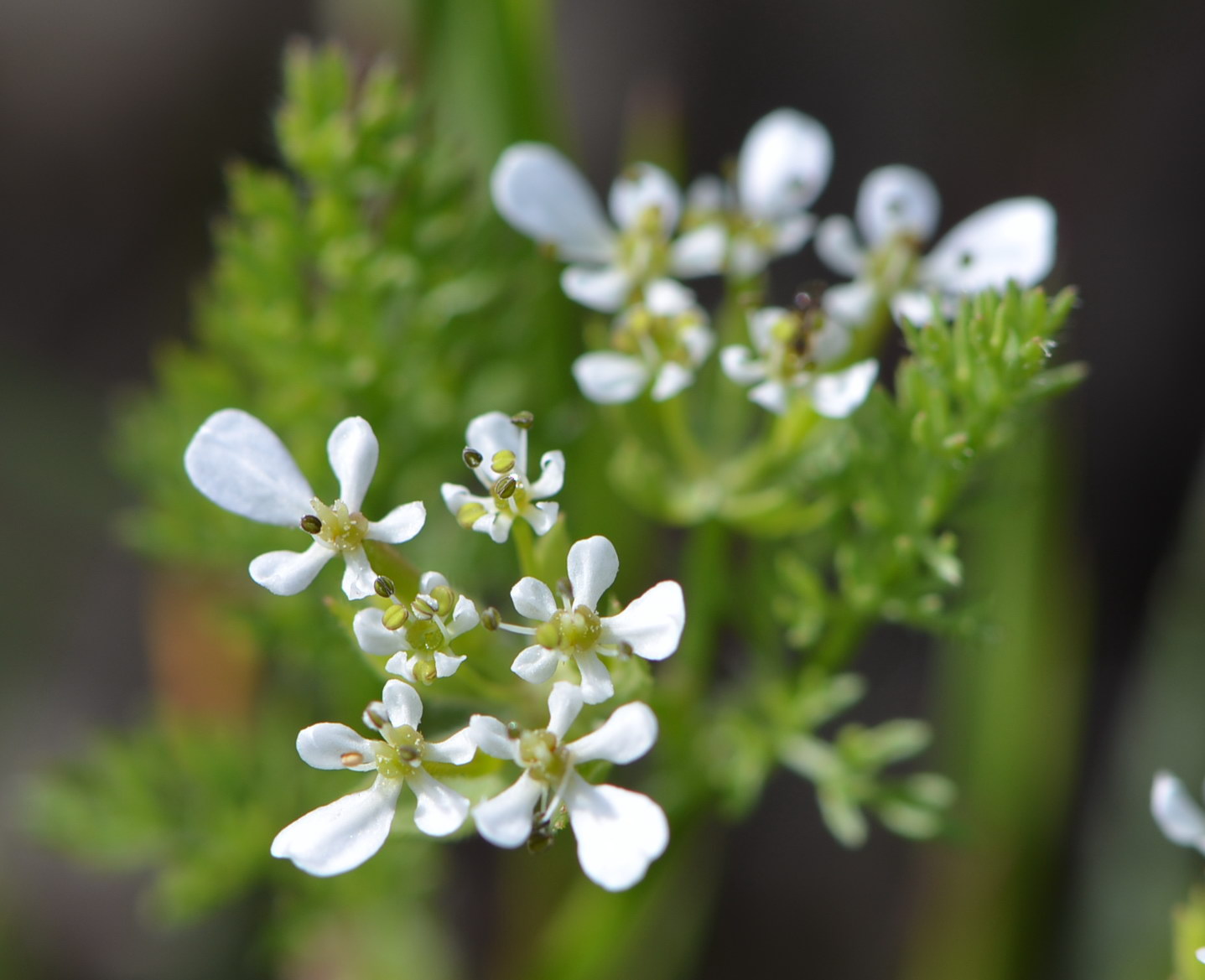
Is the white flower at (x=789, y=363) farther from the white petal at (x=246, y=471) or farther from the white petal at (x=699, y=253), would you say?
A: the white petal at (x=246, y=471)

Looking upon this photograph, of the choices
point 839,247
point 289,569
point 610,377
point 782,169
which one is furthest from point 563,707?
point 782,169

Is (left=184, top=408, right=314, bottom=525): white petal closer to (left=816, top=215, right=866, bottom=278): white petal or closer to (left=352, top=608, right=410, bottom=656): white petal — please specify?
(left=352, top=608, right=410, bottom=656): white petal

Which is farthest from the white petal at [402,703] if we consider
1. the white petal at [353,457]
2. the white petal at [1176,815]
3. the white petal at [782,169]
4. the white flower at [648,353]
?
the white petal at [782,169]

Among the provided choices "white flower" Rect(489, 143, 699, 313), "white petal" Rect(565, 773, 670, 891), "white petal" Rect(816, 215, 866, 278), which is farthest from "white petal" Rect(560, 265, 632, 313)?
"white petal" Rect(565, 773, 670, 891)

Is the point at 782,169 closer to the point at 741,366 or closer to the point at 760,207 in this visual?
the point at 760,207

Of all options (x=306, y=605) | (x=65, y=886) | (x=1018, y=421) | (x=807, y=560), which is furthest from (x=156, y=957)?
(x=1018, y=421)
